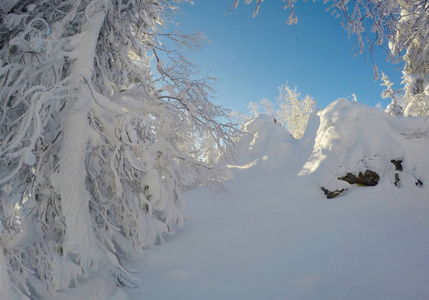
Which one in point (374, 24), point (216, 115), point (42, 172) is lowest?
point (42, 172)

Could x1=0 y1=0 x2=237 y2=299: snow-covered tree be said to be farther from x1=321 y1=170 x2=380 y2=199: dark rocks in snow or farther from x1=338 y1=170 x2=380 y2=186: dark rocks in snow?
x1=338 y1=170 x2=380 y2=186: dark rocks in snow

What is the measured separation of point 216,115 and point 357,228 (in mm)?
3885

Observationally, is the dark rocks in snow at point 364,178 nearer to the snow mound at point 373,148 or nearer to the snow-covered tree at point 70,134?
the snow mound at point 373,148

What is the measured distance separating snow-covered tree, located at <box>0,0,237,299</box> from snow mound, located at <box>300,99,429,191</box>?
5.23 m

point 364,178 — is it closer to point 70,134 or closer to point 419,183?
point 419,183

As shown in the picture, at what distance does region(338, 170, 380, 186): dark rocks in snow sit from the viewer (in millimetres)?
6926

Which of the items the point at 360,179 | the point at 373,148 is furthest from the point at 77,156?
the point at 373,148

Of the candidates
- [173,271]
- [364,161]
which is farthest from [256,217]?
[364,161]

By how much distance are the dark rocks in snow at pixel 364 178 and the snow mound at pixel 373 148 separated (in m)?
0.10

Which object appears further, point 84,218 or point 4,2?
point 4,2

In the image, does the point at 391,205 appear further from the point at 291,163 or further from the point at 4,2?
the point at 4,2

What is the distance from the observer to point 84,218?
2611 mm

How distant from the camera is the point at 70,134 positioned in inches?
102

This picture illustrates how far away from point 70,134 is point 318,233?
16.5 ft
